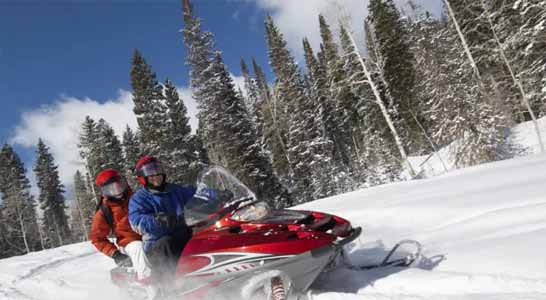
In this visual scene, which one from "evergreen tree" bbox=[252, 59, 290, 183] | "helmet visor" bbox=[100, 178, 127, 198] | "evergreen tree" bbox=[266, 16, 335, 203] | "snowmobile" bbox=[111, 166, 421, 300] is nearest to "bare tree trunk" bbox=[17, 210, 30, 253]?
"evergreen tree" bbox=[252, 59, 290, 183]

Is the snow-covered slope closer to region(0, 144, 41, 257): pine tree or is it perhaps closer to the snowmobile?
the snowmobile

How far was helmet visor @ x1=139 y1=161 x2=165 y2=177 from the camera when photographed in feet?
14.3

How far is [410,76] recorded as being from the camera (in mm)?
26078

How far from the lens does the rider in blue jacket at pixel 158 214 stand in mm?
4086

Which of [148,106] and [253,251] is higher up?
[148,106]

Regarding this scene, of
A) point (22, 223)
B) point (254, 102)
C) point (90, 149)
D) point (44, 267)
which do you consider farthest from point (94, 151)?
point (44, 267)

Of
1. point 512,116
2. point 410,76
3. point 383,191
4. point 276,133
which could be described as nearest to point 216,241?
point 383,191

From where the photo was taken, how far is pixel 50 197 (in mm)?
39969

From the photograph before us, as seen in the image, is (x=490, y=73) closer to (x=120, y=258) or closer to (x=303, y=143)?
(x=303, y=143)

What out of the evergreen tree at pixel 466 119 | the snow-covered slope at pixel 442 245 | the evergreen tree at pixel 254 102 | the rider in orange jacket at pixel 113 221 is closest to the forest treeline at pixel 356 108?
the evergreen tree at pixel 466 119

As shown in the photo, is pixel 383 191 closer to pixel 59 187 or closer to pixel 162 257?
pixel 162 257

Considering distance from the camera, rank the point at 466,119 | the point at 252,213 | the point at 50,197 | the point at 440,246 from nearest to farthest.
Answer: the point at 252,213, the point at 440,246, the point at 466,119, the point at 50,197

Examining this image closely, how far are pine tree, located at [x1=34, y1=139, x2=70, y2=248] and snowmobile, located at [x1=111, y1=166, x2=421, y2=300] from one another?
42322mm

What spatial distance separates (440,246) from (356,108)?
96.1ft
